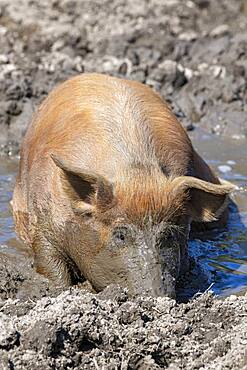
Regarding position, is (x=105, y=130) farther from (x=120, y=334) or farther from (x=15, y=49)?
(x=15, y=49)

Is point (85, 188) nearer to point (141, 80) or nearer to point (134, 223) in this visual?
point (134, 223)

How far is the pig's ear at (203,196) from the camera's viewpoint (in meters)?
5.45

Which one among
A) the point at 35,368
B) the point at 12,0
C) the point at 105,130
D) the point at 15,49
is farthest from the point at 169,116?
the point at 12,0

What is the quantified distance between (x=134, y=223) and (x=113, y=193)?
0.71ft

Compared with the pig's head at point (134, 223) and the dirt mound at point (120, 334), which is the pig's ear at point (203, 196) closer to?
the pig's head at point (134, 223)

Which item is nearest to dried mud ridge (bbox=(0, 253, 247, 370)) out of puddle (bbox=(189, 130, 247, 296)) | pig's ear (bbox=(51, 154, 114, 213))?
pig's ear (bbox=(51, 154, 114, 213))

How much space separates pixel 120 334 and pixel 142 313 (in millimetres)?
307

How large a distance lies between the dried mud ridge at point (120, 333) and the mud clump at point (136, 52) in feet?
13.7

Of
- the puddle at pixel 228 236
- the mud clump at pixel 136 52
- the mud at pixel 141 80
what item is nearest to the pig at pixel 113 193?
the mud at pixel 141 80

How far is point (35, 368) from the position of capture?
433 cm

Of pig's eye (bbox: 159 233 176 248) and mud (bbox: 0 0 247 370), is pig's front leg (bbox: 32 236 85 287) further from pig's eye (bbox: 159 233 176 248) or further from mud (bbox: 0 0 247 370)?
pig's eye (bbox: 159 233 176 248)

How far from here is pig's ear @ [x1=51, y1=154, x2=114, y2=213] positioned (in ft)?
17.6

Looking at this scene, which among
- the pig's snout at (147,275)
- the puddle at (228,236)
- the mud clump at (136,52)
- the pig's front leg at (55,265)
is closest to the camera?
the pig's snout at (147,275)

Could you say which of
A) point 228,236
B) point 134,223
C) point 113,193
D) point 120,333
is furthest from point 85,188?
point 228,236
